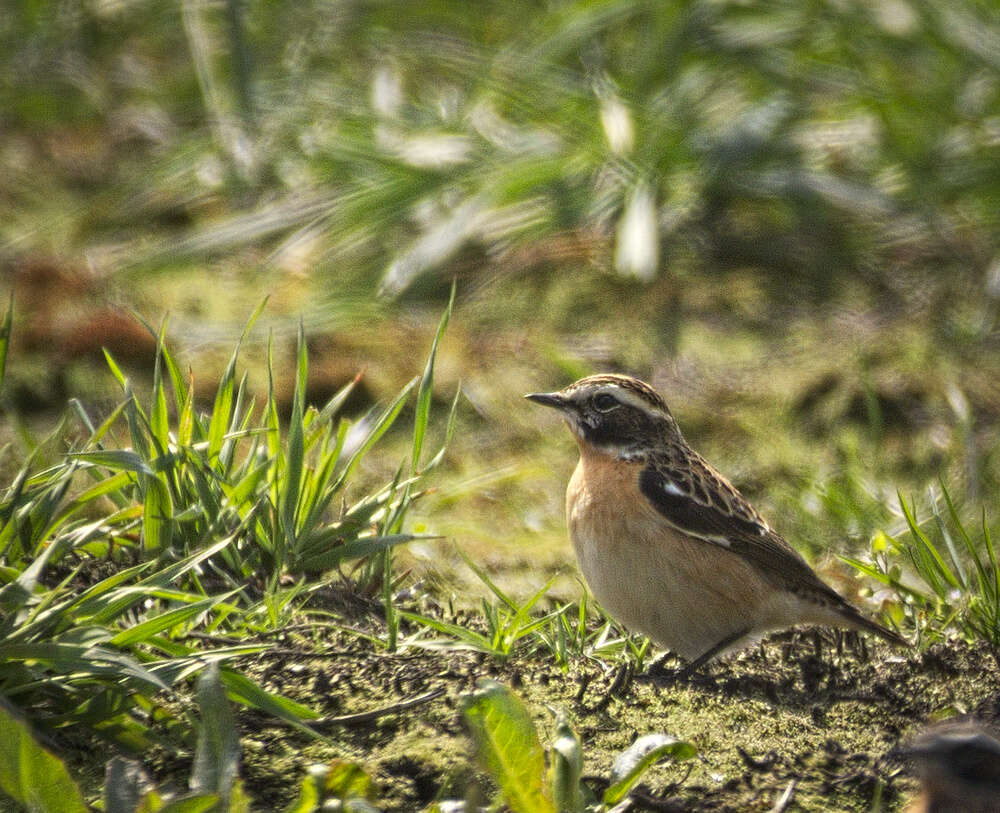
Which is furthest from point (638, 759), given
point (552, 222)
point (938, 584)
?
point (552, 222)

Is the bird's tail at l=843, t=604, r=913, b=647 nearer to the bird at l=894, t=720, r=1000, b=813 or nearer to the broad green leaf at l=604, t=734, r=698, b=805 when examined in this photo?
the broad green leaf at l=604, t=734, r=698, b=805

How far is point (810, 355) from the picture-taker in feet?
25.9

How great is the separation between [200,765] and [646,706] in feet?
5.23

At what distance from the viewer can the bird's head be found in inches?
231

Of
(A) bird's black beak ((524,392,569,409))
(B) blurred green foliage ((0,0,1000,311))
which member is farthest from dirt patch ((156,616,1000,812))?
(B) blurred green foliage ((0,0,1000,311))

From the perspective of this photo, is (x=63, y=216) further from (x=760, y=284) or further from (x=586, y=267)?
(x=760, y=284)

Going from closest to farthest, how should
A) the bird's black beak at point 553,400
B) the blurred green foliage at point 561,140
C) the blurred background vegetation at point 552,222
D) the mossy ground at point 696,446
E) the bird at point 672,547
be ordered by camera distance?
1. the mossy ground at point 696,446
2. the bird at point 672,547
3. the bird's black beak at point 553,400
4. the blurred background vegetation at point 552,222
5. the blurred green foliage at point 561,140

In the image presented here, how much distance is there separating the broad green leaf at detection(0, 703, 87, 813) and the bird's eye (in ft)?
10.6

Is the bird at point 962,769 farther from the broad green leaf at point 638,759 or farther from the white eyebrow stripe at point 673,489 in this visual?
the white eyebrow stripe at point 673,489

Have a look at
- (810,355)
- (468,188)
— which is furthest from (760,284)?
(468,188)

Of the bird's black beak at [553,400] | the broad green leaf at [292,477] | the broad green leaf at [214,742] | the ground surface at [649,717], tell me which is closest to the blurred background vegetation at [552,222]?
the bird's black beak at [553,400]

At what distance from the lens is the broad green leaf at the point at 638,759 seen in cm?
356

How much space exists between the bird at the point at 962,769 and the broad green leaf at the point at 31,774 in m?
2.12

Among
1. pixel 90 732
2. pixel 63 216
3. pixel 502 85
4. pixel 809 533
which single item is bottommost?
pixel 809 533
